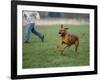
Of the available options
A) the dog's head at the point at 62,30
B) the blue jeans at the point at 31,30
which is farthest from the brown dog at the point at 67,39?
the blue jeans at the point at 31,30

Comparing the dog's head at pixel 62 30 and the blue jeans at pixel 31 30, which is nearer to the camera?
the blue jeans at pixel 31 30

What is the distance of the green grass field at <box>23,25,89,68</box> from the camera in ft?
6.28

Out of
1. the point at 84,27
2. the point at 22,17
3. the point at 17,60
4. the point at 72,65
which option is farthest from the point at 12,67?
the point at 84,27

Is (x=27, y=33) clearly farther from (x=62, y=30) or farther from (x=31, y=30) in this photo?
(x=62, y=30)

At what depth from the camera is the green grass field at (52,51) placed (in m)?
1.91

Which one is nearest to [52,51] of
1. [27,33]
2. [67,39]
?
[67,39]

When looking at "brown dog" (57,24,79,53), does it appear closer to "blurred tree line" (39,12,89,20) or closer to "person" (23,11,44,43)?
"blurred tree line" (39,12,89,20)

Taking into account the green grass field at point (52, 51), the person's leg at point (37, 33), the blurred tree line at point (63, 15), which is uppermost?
the blurred tree line at point (63, 15)

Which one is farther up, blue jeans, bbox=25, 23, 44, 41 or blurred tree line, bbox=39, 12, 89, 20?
blurred tree line, bbox=39, 12, 89, 20

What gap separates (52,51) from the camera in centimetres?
198

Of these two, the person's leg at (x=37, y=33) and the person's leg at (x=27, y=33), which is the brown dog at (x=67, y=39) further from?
the person's leg at (x=27, y=33)

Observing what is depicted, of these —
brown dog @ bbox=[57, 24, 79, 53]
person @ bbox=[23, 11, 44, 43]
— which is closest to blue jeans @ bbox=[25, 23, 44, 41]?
person @ bbox=[23, 11, 44, 43]

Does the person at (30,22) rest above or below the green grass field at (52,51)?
above

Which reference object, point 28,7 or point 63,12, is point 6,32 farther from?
point 63,12
